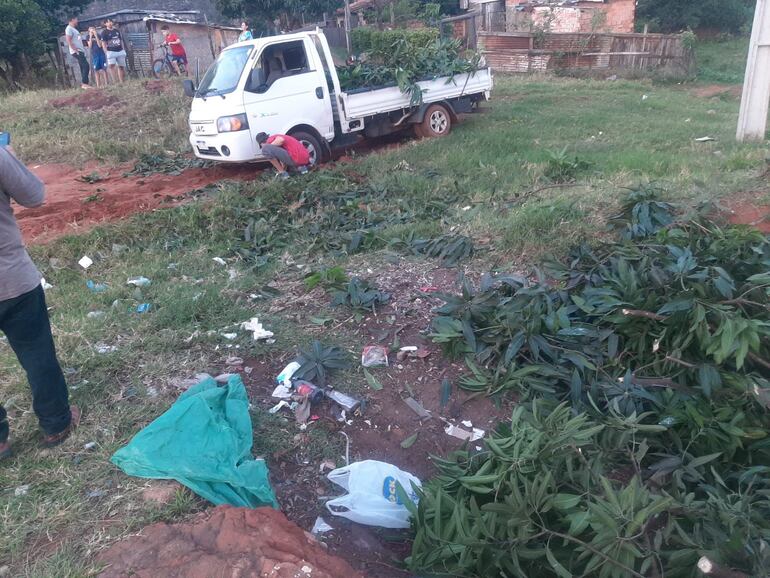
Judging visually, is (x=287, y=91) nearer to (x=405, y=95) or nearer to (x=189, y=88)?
(x=189, y=88)

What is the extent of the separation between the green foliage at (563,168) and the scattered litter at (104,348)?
547 cm

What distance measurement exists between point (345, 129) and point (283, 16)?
59.6 ft

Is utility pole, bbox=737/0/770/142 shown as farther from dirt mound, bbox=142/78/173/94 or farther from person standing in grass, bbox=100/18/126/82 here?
person standing in grass, bbox=100/18/126/82

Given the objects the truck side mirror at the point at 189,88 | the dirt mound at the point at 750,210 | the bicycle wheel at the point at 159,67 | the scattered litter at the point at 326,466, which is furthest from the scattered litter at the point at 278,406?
the bicycle wheel at the point at 159,67

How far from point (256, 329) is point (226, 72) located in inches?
236

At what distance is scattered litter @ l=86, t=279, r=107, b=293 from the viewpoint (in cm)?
574

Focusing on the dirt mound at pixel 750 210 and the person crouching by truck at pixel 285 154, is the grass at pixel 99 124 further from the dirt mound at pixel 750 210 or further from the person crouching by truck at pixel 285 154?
the dirt mound at pixel 750 210

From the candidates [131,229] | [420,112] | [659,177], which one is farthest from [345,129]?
[659,177]

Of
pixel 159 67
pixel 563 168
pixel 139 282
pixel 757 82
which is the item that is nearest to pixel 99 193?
pixel 139 282

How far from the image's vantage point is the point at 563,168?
802cm

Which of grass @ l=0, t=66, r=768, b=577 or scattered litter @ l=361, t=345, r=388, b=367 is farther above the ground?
grass @ l=0, t=66, r=768, b=577

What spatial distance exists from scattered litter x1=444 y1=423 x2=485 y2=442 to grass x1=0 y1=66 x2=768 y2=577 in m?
0.69

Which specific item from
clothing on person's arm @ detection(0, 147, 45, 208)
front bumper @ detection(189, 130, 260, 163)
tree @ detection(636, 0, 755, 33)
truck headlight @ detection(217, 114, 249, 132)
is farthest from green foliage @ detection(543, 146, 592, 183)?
tree @ detection(636, 0, 755, 33)

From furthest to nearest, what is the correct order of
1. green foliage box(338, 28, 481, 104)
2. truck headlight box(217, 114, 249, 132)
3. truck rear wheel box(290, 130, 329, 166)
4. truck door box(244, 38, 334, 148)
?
green foliage box(338, 28, 481, 104) → truck rear wheel box(290, 130, 329, 166) → truck door box(244, 38, 334, 148) → truck headlight box(217, 114, 249, 132)
